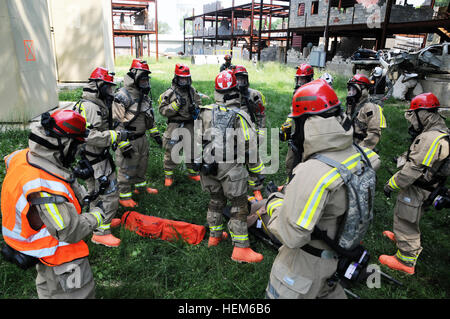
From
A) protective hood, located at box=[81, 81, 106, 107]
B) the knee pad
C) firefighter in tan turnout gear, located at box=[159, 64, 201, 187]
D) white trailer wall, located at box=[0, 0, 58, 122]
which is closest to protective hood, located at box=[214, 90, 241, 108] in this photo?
the knee pad

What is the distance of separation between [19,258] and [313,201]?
224cm

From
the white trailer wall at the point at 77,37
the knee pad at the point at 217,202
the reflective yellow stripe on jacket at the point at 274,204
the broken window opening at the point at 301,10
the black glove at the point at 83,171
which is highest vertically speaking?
the broken window opening at the point at 301,10

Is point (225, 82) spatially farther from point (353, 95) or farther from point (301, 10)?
point (301, 10)

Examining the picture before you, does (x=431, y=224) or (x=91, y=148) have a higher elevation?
(x=91, y=148)

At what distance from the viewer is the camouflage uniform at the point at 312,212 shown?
2.07 metres

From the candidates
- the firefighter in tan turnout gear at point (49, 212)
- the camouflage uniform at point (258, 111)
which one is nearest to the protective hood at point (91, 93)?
the firefighter in tan turnout gear at point (49, 212)

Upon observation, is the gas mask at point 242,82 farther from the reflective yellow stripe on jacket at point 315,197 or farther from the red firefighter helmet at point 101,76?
the reflective yellow stripe on jacket at point 315,197

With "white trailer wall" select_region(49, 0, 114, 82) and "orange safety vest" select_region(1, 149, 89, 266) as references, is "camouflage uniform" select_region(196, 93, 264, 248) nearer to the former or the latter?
"orange safety vest" select_region(1, 149, 89, 266)

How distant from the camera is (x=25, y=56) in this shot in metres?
7.79

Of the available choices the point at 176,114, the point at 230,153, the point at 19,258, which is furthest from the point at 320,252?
the point at 176,114

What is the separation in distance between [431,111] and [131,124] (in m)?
4.65

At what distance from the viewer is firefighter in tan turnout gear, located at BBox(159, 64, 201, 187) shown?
238 inches
